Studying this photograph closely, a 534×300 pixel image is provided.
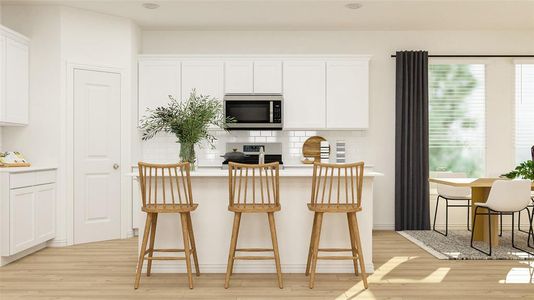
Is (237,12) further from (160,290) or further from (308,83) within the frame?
(160,290)

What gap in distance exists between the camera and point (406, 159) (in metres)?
6.83

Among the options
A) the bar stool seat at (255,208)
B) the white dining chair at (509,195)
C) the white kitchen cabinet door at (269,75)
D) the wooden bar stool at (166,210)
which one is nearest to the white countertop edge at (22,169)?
the wooden bar stool at (166,210)

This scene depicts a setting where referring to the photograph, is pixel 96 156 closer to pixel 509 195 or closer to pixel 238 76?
pixel 238 76

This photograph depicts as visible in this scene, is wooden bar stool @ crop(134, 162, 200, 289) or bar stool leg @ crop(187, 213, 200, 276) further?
bar stool leg @ crop(187, 213, 200, 276)

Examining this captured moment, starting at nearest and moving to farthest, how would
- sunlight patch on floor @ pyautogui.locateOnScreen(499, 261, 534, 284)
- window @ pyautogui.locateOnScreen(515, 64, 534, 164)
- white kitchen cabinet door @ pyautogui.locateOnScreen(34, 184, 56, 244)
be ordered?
sunlight patch on floor @ pyautogui.locateOnScreen(499, 261, 534, 284), white kitchen cabinet door @ pyautogui.locateOnScreen(34, 184, 56, 244), window @ pyautogui.locateOnScreen(515, 64, 534, 164)

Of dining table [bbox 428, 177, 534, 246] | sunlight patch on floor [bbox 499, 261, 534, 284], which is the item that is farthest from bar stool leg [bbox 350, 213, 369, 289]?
dining table [bbox 428, 177, 534, 246]

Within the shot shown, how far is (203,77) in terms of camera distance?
6645mm

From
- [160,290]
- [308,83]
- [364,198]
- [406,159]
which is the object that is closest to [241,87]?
[308,83]

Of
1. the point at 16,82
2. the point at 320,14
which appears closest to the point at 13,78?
the point at 16,82

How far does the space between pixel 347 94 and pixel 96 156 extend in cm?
331

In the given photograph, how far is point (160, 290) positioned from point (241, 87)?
11.2ft

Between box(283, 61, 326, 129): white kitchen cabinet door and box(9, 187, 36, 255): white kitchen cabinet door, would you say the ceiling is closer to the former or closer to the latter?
box(283, 61, 326, 129): white kitchen cabinet door

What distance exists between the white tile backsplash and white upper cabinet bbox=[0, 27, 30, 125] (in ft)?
5.88

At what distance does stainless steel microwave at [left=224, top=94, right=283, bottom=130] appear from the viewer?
21.4ft
